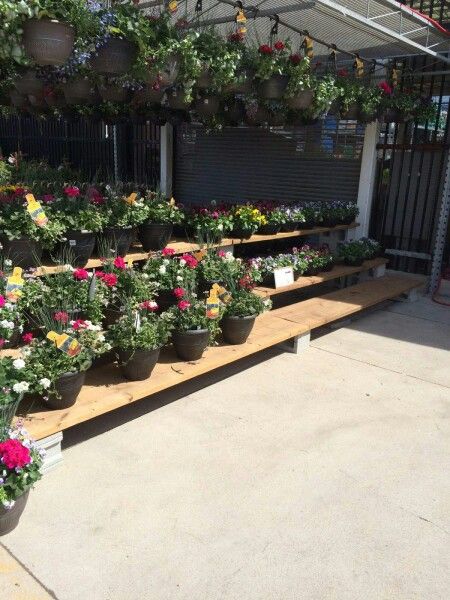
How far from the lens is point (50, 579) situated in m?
2.17

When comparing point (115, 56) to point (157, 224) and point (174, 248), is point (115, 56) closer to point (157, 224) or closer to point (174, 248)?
point (157, 224)

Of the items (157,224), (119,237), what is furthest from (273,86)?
(119,237)

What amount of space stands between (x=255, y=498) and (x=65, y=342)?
1313 mm

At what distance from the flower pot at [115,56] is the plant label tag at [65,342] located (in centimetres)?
177

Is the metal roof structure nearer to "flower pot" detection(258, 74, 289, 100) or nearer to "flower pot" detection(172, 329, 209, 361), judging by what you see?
"flower pot" detection(258, 74, 289, 100)

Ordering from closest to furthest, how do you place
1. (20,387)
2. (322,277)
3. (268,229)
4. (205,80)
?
(20,387), (205,80), (268,229), (322,277)

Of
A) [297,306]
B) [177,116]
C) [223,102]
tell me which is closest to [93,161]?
[177,116]

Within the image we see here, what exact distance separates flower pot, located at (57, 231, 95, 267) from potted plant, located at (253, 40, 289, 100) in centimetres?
221

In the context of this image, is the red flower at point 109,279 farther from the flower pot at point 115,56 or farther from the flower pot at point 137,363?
the flower pot at point 115,56

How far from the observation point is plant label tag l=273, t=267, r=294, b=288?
5.25 metres

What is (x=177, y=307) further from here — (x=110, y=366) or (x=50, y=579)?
(x=50, y=579)

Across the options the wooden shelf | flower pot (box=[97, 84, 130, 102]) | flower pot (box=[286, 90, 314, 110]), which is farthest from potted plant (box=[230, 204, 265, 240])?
flower pot (box=[97, 84, 130, 102])

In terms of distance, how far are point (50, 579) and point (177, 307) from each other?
193cm

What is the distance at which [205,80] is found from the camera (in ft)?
13.9
